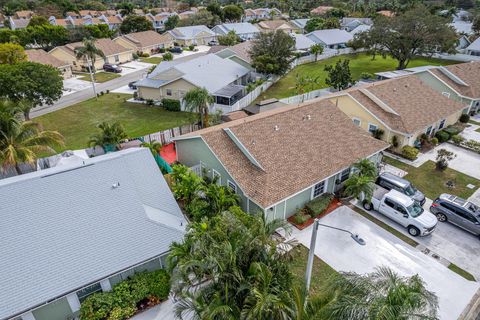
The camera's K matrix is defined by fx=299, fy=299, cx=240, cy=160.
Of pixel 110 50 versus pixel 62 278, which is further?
pixel 110 50

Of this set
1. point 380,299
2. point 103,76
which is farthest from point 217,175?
point 103,76

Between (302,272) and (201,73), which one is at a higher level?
(201,73)

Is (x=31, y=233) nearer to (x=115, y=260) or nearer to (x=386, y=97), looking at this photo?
(x=115, y=260)

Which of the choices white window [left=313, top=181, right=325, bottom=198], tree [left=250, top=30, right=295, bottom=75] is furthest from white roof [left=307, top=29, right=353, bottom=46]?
white window [left=313, top=181, right=325, bottom=198]

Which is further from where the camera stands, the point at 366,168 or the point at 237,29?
the point at 237,29

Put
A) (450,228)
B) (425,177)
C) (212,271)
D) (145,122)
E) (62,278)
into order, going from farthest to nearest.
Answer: (145,122)
(425,177)
(450,228)
(62,278)
(212,271)

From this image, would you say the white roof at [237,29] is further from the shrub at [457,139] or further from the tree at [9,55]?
the shrub at [457,139]

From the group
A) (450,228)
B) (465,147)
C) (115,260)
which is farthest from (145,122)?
(465,147)

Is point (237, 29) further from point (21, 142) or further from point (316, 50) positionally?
point (21, 142)
